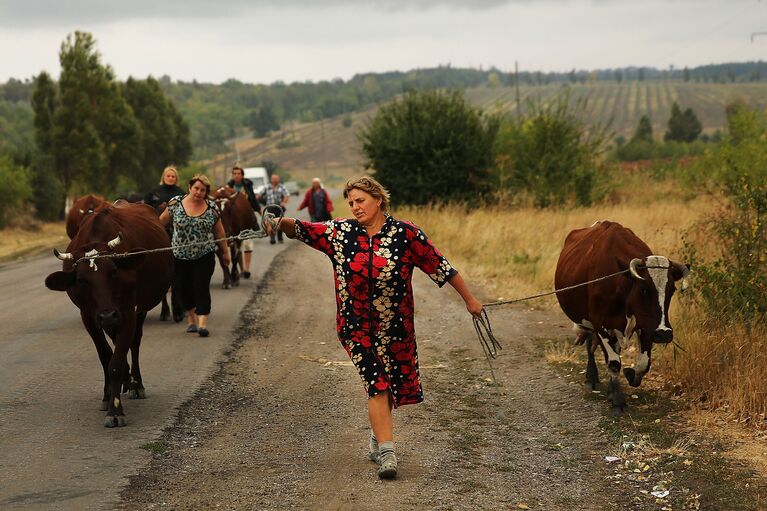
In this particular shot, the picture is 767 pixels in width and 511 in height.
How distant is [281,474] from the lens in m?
7.35

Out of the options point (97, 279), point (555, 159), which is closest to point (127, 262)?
point (97, 279)

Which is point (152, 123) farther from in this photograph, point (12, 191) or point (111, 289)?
point (111, 289)

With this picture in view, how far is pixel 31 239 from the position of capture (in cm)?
3594

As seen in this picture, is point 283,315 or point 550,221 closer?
point 283,315

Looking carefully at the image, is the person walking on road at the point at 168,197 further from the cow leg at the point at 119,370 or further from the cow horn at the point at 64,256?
the cow horn at the point at 64,256

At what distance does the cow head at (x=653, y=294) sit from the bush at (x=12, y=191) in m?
32.1

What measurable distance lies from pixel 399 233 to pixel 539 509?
209 centimetres

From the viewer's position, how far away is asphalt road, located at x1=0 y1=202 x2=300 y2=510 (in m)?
7.13

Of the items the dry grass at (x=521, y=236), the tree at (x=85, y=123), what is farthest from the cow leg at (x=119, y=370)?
the tree at (x=85, y=123)

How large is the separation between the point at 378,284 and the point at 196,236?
6553 millimetres

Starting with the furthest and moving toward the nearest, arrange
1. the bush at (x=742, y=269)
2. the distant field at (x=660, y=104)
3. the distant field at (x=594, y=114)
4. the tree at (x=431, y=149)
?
the distant field at (x=594, y=114) < the distant field at (x=660, y=104) < the tree at (x=431, y=149) < the bush at (x=742, y=269)

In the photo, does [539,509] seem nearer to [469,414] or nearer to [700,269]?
[469,414]

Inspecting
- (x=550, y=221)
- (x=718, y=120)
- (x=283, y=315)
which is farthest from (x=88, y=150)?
(x=718, y=120)

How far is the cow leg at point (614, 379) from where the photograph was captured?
9203mm
